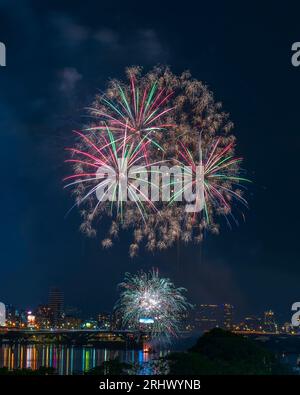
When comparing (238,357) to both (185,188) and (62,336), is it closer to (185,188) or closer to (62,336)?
(185,188)

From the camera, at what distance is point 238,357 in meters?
33.9

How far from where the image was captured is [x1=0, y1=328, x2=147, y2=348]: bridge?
5723 inches

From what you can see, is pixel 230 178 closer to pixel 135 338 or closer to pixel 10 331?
pixel 135 338

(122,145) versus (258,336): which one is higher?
(122,145)

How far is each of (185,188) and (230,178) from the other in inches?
108

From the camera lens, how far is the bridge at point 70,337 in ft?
477

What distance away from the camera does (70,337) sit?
6161 inches

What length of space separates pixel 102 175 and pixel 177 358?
35.0ft

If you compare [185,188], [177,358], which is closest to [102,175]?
[185,188]

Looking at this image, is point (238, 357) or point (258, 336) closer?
point (238, 357)
